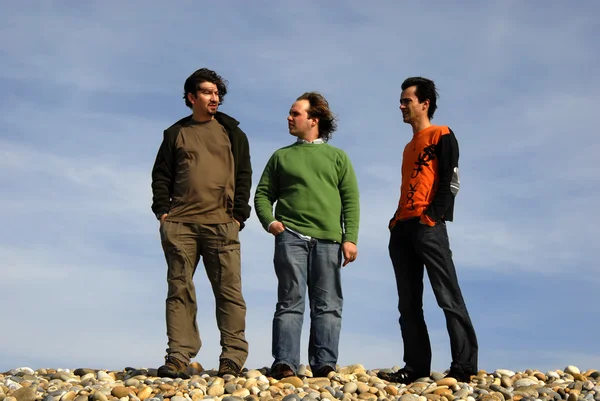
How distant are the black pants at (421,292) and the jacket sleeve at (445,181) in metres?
0.12

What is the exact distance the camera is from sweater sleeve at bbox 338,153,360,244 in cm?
746

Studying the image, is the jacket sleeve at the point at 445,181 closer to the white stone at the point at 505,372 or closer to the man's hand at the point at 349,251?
the man's hand at the point at 349,251

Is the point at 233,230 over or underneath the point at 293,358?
over

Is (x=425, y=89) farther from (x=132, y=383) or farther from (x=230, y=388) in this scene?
(x=132, y=383)

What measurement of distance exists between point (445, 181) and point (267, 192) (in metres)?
1.63

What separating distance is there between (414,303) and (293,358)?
1216 mm

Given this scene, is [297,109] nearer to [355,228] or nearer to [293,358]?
[355,228]

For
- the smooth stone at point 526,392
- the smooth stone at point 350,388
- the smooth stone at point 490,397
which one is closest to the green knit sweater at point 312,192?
the smooth stone at point 350,388

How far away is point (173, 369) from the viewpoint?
24.3 feet

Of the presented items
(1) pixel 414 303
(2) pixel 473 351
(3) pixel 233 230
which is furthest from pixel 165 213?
(2) pixel 473 351

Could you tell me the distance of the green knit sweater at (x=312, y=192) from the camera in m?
7.37

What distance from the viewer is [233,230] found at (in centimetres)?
748

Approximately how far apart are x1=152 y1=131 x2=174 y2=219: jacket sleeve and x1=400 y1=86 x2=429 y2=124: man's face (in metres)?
2.21

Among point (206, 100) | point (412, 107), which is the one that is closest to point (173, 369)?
point (206, 100)
